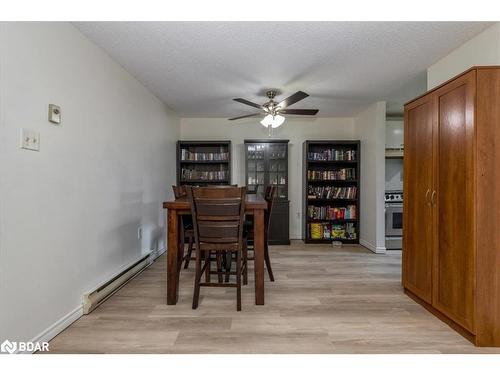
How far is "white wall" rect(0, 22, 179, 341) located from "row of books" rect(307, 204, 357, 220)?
3.00 metres

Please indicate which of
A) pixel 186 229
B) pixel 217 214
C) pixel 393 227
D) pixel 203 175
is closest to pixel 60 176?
pixel 217 214

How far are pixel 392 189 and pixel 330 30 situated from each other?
364 cm

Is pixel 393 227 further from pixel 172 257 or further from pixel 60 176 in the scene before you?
pixel 60 176

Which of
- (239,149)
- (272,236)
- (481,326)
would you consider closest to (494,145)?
(481,326)

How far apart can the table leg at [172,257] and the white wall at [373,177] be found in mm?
3147

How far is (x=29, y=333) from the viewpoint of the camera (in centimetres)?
165

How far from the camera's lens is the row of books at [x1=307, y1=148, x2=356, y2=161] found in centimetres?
482

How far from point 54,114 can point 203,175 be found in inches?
121

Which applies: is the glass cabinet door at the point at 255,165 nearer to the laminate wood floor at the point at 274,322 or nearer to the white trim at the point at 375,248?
the white trim at the point at 375,248

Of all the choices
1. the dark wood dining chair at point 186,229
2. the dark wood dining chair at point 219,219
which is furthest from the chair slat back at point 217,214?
the dark wood dining chair at point 186,229

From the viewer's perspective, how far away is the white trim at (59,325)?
68.7 inches

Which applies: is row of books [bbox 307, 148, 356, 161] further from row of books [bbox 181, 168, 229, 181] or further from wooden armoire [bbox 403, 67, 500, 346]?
wooden armoire [bbox 403, 67, 500, 346]
